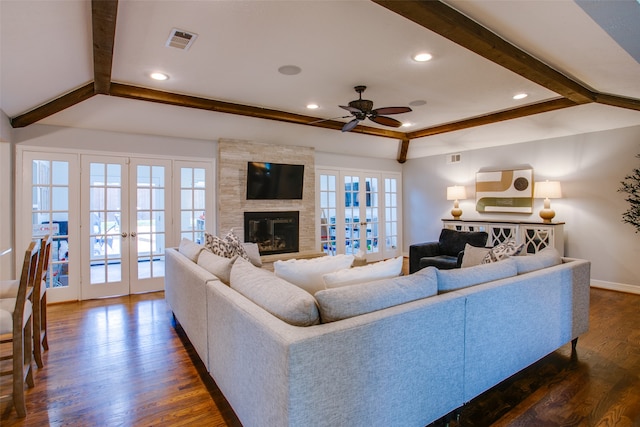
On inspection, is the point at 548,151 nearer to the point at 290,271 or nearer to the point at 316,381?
the point at 290,271

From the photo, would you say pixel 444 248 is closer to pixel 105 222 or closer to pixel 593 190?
pixel 593 190

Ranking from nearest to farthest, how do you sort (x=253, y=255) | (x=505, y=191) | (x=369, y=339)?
1. (x=369, y=339)
2. (x=253, y=255)
3. (x=505, y=191)

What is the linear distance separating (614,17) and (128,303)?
543 centimetres

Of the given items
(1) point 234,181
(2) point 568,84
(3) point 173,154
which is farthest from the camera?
(1) point 234,181

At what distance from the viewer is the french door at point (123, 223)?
14.6 ft

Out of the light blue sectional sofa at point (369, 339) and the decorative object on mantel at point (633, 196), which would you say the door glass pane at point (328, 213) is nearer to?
the light blue sectional sofa at point (369, 339)

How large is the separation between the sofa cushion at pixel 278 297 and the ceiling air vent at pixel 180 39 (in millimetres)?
1939

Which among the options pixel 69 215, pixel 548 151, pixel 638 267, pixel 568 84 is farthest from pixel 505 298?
pixel 69 215

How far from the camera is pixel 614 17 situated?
2.15 metres

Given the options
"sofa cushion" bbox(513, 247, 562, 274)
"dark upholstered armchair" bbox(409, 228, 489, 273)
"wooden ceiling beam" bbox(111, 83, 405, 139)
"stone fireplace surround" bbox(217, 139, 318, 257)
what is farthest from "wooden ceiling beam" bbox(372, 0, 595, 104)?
"stone fireplace surround" bbox(217, 139, 318, 257)

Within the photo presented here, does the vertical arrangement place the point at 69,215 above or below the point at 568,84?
below

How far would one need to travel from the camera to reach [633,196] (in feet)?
14.9

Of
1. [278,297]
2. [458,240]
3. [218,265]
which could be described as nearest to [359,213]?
[458,240]

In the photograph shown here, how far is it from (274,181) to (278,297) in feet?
13.9
